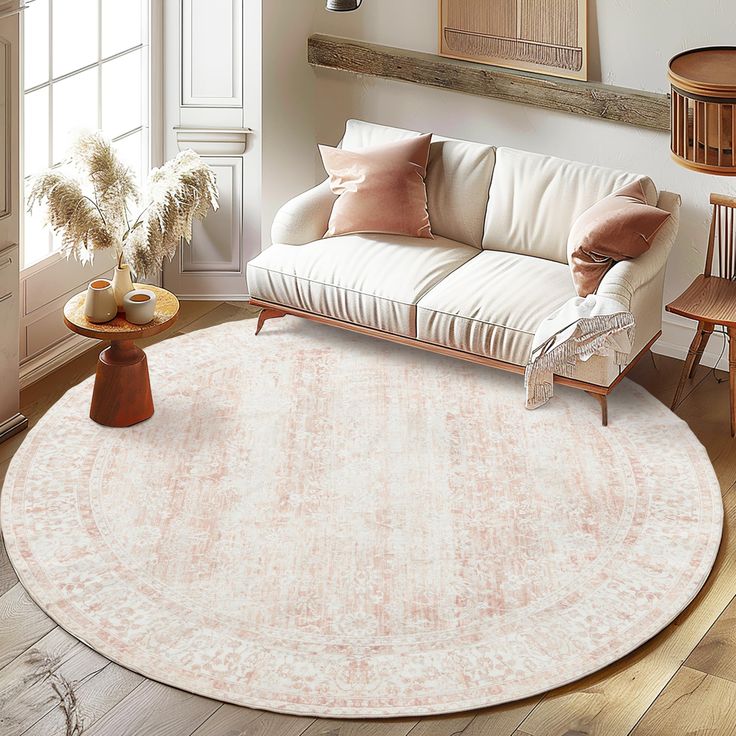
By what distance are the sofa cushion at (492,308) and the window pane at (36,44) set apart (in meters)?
1.84

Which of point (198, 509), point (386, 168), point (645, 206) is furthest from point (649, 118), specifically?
point (198, 509)

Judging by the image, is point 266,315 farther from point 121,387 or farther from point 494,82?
point 494,82

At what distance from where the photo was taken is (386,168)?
5.06 m

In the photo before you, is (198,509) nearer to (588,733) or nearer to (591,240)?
(588,733)

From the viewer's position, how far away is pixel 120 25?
5.05 metres

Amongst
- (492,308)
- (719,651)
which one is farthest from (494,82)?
(719,651)

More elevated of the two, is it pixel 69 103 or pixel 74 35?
pixel 74 35

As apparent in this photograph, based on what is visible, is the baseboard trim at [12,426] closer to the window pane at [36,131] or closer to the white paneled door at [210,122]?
the window pane at [36,131]

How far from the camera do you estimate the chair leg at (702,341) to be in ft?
15.4

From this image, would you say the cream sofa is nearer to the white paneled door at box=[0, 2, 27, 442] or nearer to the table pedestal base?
the table pedestal base

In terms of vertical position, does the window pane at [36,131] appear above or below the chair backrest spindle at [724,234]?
above

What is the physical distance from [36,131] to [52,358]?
3.22 ft

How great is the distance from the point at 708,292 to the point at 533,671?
2163 millimetres

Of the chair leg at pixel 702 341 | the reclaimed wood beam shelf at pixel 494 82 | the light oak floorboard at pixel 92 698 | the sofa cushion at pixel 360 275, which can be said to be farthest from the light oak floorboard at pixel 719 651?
the reclaimed wood beam shelf at pixel 494 82
